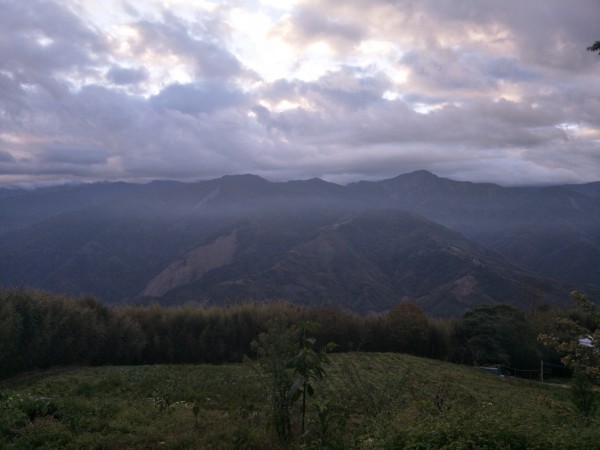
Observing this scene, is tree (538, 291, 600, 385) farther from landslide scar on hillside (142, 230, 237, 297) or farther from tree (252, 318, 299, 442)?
landslide scar on hillside (142, 230, 237, 297)

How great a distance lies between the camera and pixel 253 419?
9406 mm

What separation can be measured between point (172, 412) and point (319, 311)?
42281 mm

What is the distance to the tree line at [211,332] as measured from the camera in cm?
3275

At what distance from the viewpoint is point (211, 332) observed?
4634 cm

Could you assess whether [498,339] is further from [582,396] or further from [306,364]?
[306,364]

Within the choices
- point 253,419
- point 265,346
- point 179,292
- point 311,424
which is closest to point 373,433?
point 311,424

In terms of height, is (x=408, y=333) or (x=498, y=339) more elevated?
(x=408, y=333)

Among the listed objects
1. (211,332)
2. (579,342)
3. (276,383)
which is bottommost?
(211,332)

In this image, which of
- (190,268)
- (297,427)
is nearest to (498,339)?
(297,427)

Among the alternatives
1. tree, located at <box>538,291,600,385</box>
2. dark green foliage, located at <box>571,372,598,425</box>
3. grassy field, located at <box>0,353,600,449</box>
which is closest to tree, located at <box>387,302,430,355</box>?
dark green foliage, located at <box>571,372,598,425</box>

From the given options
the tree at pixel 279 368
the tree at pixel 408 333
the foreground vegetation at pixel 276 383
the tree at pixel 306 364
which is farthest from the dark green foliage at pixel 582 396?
the tree at pixel 408 333

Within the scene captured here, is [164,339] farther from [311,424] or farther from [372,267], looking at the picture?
[372,267]

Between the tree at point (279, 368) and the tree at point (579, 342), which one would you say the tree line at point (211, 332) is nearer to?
the tree at point (279, 368)

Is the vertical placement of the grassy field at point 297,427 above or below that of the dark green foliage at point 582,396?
above
